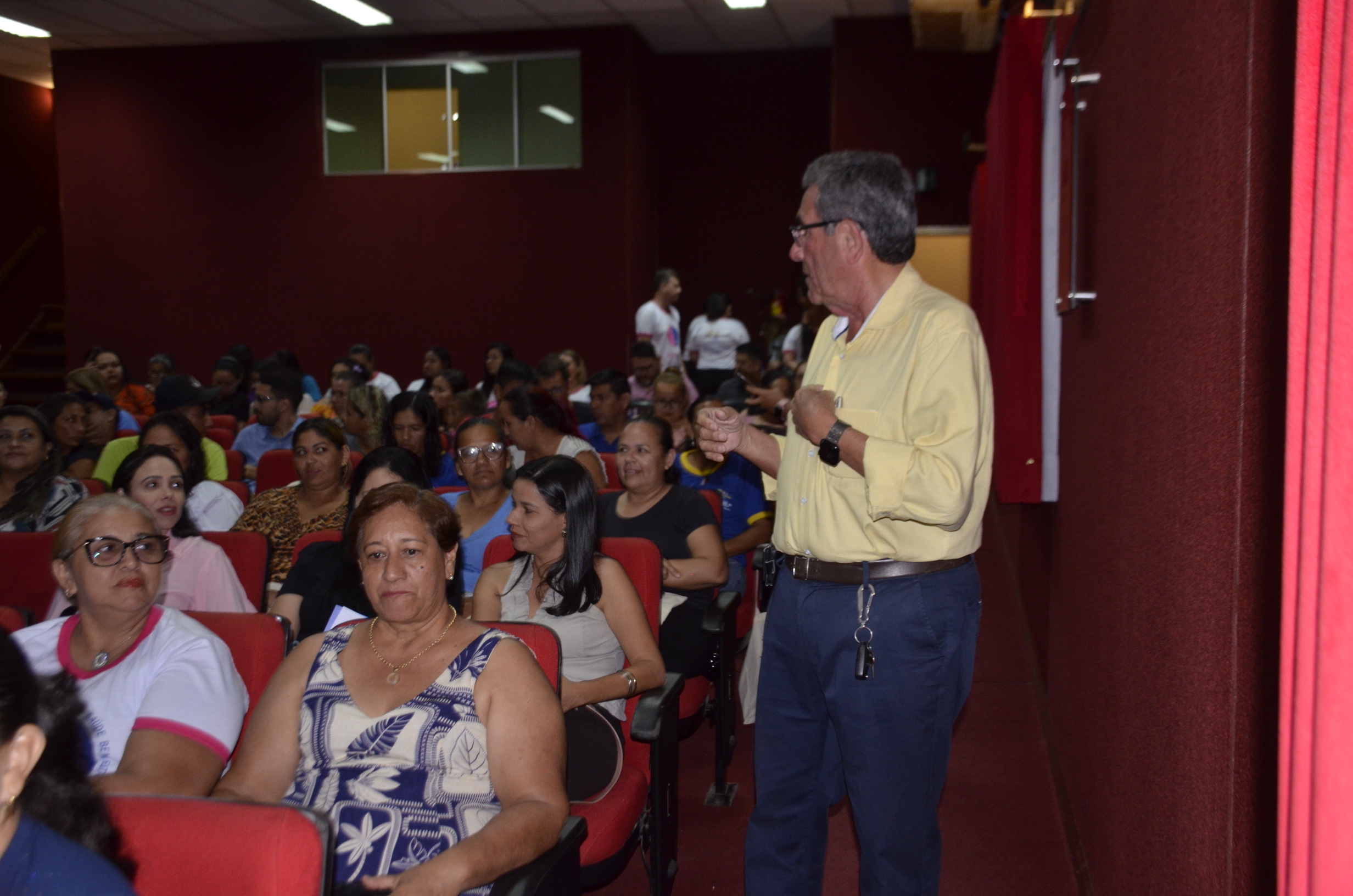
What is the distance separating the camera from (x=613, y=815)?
214cm

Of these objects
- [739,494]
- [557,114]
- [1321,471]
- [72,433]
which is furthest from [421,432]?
[557,114]

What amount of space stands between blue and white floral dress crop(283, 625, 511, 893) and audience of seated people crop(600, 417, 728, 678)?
1349 mm

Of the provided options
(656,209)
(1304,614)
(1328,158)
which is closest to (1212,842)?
(1304,614)

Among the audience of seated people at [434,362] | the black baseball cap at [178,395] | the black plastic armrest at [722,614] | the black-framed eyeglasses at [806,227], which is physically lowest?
the black plastic armrest at [722,614]

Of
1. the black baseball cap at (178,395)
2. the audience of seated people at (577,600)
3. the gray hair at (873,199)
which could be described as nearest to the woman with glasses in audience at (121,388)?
the black baseball cap at (178,395)

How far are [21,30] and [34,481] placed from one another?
7.84 metres

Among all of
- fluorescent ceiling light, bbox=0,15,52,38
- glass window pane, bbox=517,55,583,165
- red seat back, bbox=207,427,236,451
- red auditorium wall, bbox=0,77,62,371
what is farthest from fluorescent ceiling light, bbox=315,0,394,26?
red auditorium wall, bbox=0,77,62,371

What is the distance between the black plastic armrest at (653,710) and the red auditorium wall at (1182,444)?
0.91 m

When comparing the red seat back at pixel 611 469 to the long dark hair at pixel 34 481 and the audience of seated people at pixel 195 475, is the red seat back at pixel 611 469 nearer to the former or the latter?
the audience of seated people at pixel 195 475

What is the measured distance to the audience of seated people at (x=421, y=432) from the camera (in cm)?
438

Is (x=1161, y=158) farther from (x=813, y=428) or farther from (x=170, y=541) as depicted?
(x=170, y=541)

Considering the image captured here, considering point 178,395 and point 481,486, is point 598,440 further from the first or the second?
point 178,395

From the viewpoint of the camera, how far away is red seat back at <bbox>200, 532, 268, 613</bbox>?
296 centimetres

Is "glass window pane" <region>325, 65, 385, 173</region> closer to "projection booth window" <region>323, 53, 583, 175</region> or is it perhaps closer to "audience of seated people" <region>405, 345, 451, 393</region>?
"projection booth window" <region>323, 53, 583, 175</region>
